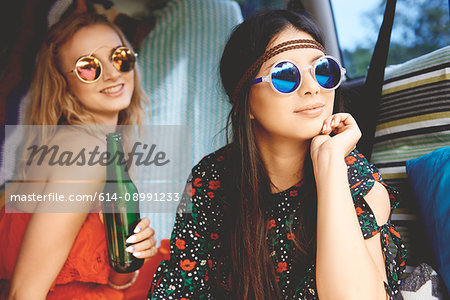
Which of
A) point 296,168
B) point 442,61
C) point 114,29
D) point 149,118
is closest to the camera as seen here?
point 296,168

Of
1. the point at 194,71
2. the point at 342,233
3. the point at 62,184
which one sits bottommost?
the point at 342,233

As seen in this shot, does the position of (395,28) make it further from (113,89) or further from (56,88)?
(56,88)

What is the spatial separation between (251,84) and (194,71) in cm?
135

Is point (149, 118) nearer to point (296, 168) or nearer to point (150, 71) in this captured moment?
point (150, 71)

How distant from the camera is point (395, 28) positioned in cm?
199

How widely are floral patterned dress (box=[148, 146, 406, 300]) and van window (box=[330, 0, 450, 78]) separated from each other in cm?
95

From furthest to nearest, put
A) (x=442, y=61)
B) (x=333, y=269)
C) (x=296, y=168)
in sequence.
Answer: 1. (x=442, y=61)
2. (x=296, y=168)
3. (x=333, y=269)

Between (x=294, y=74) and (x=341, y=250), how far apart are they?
516 mm

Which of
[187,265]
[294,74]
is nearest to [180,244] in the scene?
[187,265]

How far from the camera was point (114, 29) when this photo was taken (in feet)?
5.64

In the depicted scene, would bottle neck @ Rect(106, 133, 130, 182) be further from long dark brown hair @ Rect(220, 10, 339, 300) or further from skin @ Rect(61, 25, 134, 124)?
long dark brown hair @ Rect(220, 10, 339, 300)

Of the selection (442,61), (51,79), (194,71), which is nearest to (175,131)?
(194,71)

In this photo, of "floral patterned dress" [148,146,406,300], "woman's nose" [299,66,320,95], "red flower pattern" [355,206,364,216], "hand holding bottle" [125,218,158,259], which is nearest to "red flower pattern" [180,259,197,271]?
"floral patterned dress" [148,146,406,300]

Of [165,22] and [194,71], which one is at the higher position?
[165,22]
